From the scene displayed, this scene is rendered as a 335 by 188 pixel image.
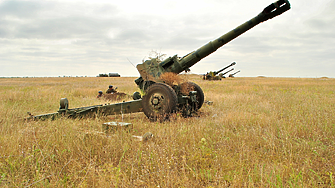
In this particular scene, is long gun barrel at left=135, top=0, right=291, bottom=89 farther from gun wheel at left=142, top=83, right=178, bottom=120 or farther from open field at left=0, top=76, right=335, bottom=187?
open field at left=0, top=76, right=335, bottom=187

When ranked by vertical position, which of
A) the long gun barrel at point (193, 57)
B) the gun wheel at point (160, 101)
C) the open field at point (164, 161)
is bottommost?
the open field at point (164, 161)

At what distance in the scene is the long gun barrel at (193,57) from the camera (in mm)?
4634

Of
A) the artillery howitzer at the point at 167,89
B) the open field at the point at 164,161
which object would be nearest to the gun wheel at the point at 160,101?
the artillery howitzer at the point at 167,89

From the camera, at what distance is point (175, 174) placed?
8.09 feet

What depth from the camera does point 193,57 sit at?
18.5 ft

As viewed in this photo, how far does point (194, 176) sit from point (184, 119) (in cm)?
286

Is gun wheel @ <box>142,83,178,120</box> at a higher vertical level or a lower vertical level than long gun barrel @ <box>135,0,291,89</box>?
lower

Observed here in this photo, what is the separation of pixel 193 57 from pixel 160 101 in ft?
5.34

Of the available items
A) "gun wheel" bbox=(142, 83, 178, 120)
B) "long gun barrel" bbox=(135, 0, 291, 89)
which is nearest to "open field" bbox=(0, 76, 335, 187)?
"gun wheel" bbox=(142, 83, 178, 120)

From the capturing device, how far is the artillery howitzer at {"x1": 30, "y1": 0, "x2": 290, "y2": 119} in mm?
4807

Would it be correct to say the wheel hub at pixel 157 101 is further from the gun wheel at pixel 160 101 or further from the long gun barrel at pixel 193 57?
the long gun barrel at pixel 193 57

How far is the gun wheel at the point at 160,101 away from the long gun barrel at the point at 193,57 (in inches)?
23.6

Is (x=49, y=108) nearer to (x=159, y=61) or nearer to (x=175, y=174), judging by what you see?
(x=159, y=61)

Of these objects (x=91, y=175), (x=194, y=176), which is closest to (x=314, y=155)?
(x=194, y=176)
